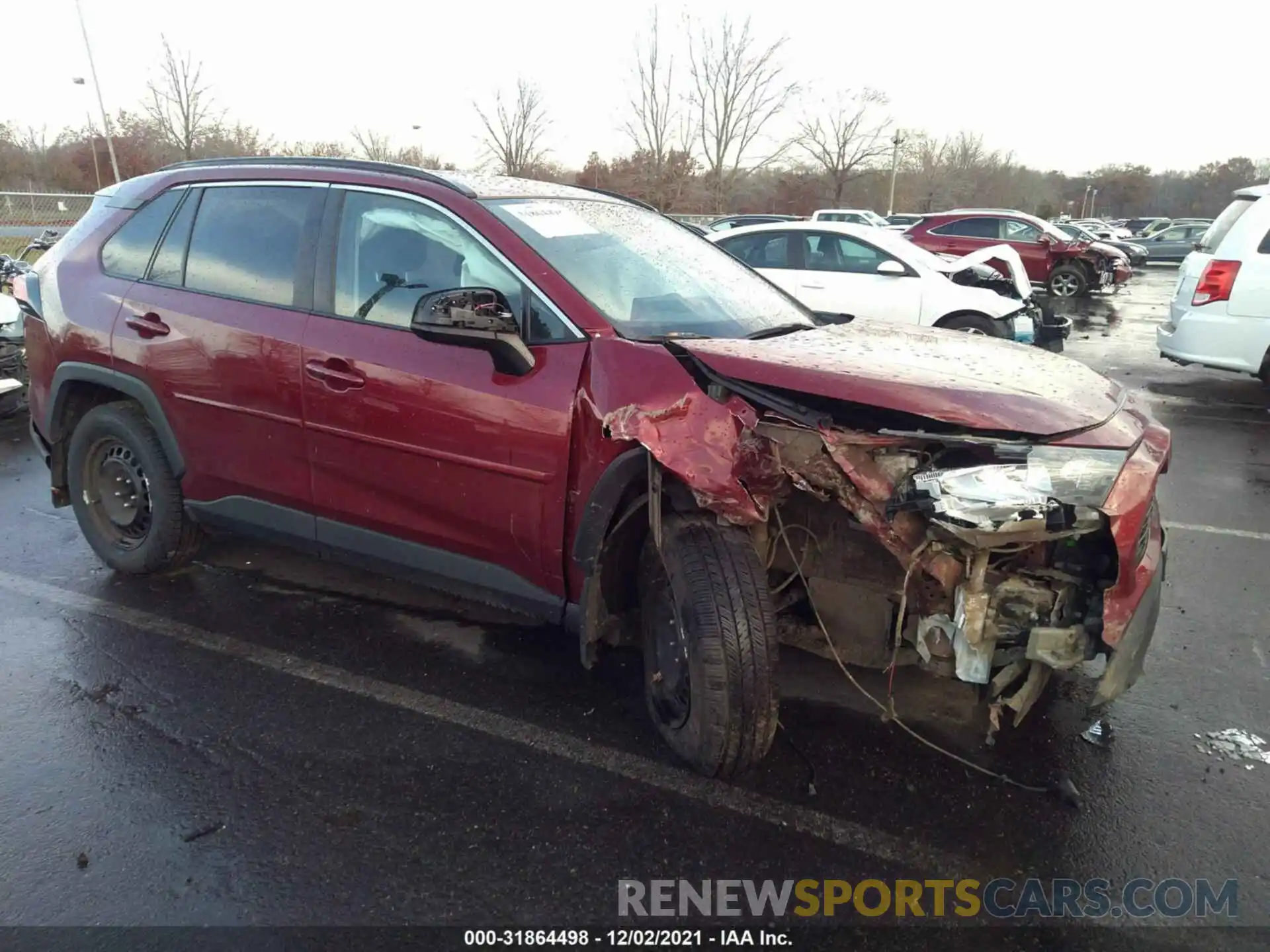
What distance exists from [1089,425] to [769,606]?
1036 mm

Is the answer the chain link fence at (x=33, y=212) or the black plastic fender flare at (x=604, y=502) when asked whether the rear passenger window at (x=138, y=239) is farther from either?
the chain link fence at (x=33, y=212)

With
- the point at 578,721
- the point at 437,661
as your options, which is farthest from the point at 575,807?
the point at 437,661

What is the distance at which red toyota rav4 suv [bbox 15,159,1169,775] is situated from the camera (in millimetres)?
2426

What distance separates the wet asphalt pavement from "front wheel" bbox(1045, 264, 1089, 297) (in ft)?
52.9

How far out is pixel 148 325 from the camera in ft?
12.2

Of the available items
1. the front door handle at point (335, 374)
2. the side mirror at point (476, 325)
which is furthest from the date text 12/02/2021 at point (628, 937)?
the front door handle at point (335, 374)

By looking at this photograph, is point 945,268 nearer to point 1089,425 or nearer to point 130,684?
point 1089,425

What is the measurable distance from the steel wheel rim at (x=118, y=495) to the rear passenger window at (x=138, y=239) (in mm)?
797

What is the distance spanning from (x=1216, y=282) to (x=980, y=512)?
6.95 meters

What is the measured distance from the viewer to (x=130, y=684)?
10.7ft

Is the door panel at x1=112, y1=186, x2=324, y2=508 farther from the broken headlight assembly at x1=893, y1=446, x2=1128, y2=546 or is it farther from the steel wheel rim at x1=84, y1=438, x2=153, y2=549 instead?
the broken headlight assembly at x1=893, y1=446, x2=1128, y2=546

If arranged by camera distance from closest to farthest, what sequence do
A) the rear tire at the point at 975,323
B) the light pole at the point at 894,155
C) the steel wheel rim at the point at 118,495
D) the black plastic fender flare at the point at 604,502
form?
1. the black plastic fender flare at the point at 604,502
2. the steel wheel rim at the point at 118,495
3. the rear tire at the point at 975,323
4. the light pole at the point at 894,155

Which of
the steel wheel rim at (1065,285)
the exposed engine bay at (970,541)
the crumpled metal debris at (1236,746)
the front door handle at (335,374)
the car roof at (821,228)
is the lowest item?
the steel wheel rim at (1065,285)

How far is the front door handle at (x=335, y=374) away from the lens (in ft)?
10.4
